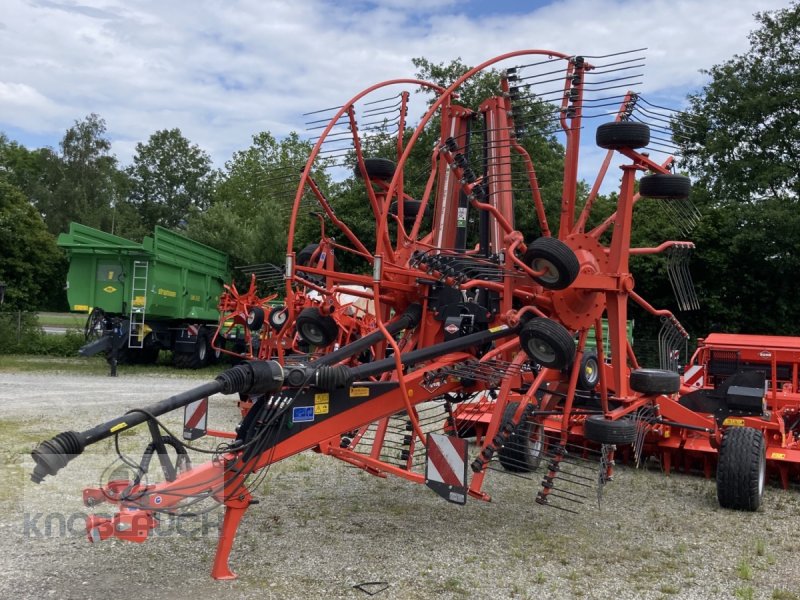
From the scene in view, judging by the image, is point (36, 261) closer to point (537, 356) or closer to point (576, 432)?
point (576, 432)

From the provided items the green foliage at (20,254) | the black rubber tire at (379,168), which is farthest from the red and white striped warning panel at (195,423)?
the green foliage at (20,254)

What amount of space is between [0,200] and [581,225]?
27.8 meters

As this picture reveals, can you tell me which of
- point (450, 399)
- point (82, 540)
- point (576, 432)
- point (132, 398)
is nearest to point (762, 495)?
point (576, 432)

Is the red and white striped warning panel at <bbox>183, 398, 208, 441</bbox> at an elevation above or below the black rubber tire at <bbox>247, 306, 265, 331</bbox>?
below

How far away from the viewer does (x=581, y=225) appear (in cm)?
608

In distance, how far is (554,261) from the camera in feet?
16.6

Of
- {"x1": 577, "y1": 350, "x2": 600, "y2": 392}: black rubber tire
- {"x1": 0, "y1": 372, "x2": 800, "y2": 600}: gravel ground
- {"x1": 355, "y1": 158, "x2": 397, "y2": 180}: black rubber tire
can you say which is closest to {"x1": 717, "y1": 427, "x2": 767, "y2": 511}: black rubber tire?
{"x1": 0, "y1": 372, "x2": 800, "y2": 600}: gravel ground

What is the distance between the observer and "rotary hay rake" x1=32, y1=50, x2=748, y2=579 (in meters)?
4.57

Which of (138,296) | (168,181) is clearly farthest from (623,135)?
(168,181)

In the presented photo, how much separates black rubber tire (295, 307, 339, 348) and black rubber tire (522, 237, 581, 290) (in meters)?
1.96

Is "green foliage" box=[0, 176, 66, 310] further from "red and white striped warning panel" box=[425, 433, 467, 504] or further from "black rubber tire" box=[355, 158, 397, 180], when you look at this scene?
"red and white striped warning panel" box=[425, 433, 467, 504]

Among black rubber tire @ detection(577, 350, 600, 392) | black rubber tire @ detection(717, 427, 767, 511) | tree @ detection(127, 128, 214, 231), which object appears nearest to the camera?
black rubber tire @ detection(577, 350, 600, 392)

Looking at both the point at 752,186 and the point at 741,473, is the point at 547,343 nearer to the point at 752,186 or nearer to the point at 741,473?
the point at 741,473

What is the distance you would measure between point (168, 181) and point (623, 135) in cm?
5662
